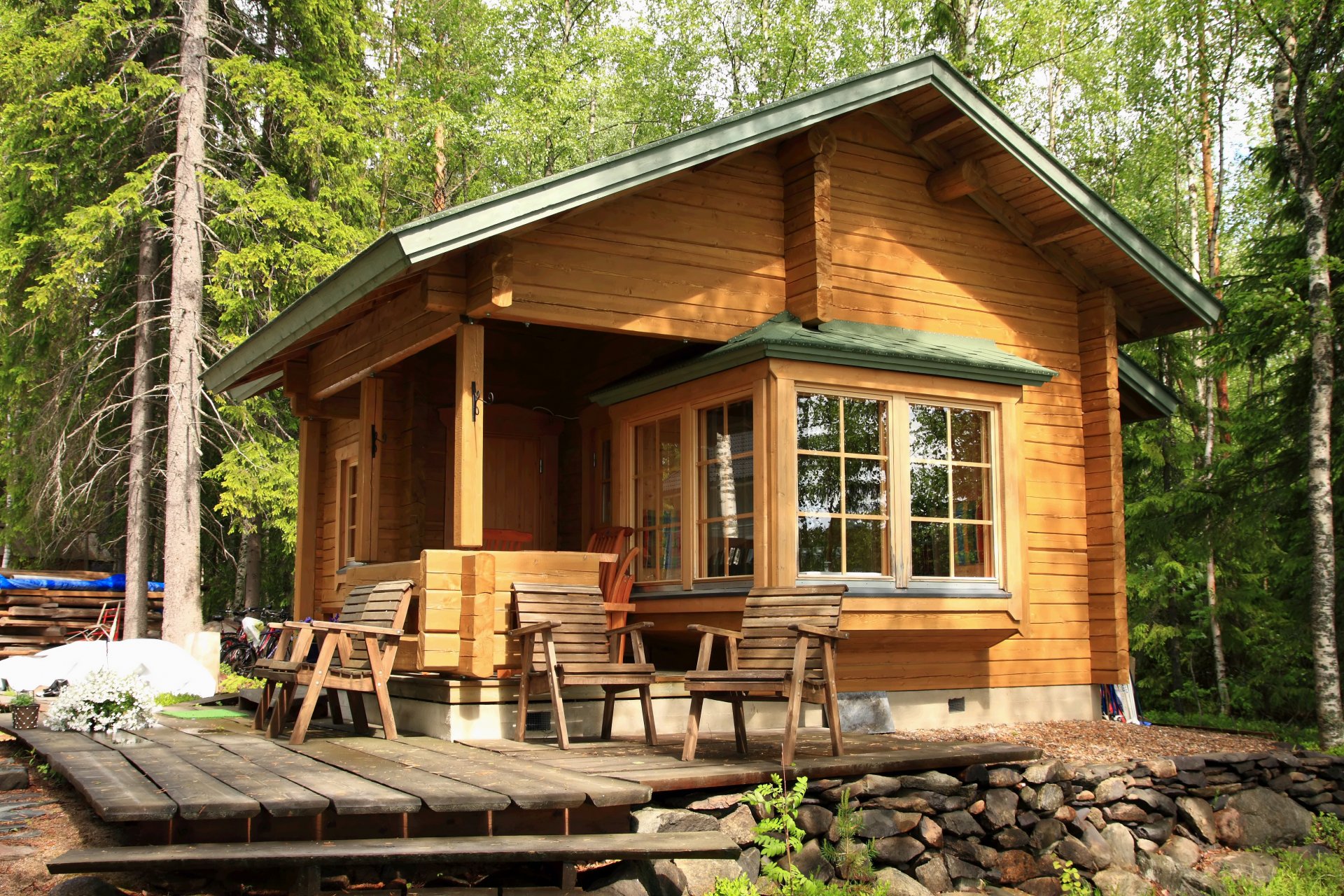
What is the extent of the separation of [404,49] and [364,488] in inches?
705

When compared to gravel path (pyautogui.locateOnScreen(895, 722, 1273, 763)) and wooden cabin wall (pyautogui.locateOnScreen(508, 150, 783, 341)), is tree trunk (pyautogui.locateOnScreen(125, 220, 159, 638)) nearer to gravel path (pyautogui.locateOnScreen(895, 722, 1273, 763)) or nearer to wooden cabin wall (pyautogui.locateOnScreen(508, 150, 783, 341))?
Answer: wooden cabin wall (pyautogui.locateOnScreen(508, 150, 783, 341))

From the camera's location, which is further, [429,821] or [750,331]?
[750,331]

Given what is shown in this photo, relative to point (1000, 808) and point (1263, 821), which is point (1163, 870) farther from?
point (1000, 808)

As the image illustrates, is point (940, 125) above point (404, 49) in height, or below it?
below

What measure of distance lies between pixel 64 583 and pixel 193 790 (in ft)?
52.2

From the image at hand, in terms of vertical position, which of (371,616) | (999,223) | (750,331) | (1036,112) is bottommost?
(371,616)

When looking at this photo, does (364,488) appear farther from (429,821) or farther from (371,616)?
(429,821)

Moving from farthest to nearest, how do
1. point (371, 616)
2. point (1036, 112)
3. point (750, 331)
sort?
point (1036, 112), point (750, 331), point (371, 616)

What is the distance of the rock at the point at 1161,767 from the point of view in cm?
765

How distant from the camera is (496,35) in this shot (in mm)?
25750

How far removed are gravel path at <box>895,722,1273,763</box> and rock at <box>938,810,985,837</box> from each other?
1.42 meters

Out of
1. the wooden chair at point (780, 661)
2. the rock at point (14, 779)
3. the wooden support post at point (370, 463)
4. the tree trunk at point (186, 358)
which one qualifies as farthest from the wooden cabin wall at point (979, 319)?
the tree trunk at point (186, 358)

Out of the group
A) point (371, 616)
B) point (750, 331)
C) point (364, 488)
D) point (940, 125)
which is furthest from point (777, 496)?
point (364, 488)

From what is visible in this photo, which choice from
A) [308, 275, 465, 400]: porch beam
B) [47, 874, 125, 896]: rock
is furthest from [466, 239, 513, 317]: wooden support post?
[47, 874, 125, 896]: rock
